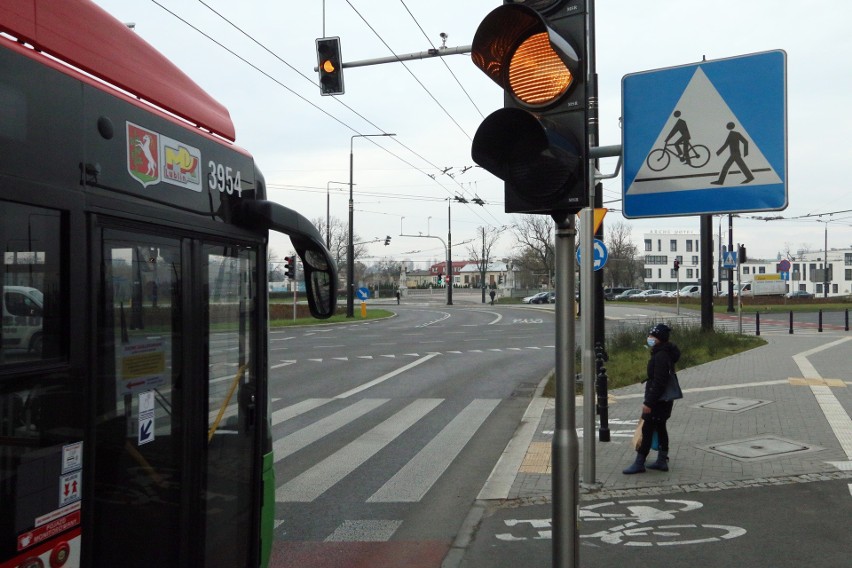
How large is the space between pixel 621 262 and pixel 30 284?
10453 cm

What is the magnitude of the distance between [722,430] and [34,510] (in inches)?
356

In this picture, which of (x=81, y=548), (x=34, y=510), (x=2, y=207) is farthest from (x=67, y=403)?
(x=2, y=207)

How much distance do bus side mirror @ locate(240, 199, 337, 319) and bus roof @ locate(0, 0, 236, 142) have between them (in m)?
0.50

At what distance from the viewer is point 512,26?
3092 mm

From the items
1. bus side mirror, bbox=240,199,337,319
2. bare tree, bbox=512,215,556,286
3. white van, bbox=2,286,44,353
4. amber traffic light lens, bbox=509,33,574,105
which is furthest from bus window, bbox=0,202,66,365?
bare tree, bbox=512,215,556,286

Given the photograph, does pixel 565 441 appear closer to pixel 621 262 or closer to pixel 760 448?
pixel 760 448

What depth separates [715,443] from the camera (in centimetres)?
906

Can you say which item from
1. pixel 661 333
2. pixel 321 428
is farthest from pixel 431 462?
pixel 661 333

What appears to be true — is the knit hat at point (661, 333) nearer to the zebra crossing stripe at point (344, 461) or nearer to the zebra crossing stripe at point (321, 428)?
the zebra crossing stripe at point (344, 461)

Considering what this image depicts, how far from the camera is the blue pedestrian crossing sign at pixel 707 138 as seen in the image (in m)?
4.78

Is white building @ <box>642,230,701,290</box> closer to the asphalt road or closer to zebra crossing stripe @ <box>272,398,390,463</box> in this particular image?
the asphalt road

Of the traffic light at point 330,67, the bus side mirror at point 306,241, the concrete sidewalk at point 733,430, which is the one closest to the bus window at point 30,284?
the bus side mirror at point 306,241

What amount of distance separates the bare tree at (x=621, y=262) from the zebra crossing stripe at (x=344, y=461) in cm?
9348

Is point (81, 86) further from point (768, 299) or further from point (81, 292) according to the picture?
point (768, 299)
